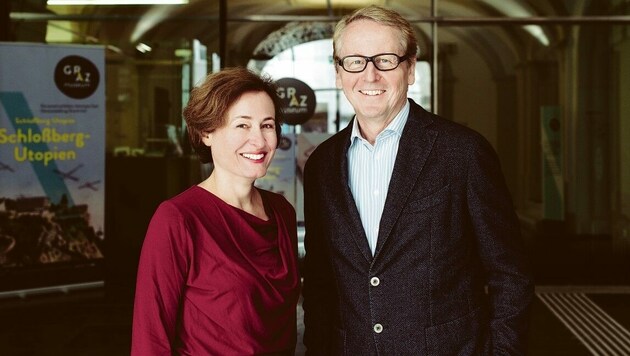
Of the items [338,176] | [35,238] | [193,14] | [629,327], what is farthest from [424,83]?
[338,176]

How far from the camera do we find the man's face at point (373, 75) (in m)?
1.94

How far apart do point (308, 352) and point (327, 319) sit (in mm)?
142

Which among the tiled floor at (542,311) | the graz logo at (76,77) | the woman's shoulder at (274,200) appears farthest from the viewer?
the graz logo at (76,77)

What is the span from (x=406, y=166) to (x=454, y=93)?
5.76 metres

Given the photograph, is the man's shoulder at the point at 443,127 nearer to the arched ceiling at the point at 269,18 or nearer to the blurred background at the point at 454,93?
the blurred background at the point at 454,93

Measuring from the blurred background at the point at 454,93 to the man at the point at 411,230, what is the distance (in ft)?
18.1

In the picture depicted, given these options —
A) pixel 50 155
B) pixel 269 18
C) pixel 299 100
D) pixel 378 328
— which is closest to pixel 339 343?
pixel 378 328

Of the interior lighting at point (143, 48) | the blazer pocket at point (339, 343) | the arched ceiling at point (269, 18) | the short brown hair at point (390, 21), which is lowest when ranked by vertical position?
the blazer pocket at point (339, 343)

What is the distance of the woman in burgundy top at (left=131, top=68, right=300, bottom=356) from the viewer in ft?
5.82

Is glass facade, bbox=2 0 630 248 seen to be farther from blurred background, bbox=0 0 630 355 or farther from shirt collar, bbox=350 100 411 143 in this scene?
shirt collar, bbox=350 100 411 143

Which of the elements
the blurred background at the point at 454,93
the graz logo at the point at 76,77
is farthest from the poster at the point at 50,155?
the blurred background at the point at 454,93

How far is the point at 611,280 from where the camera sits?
755cm

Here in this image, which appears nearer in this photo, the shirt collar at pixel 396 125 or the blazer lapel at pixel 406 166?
the blazer lapel at pixel 406 166

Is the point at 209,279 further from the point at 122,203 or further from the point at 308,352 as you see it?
the point at 122,203
